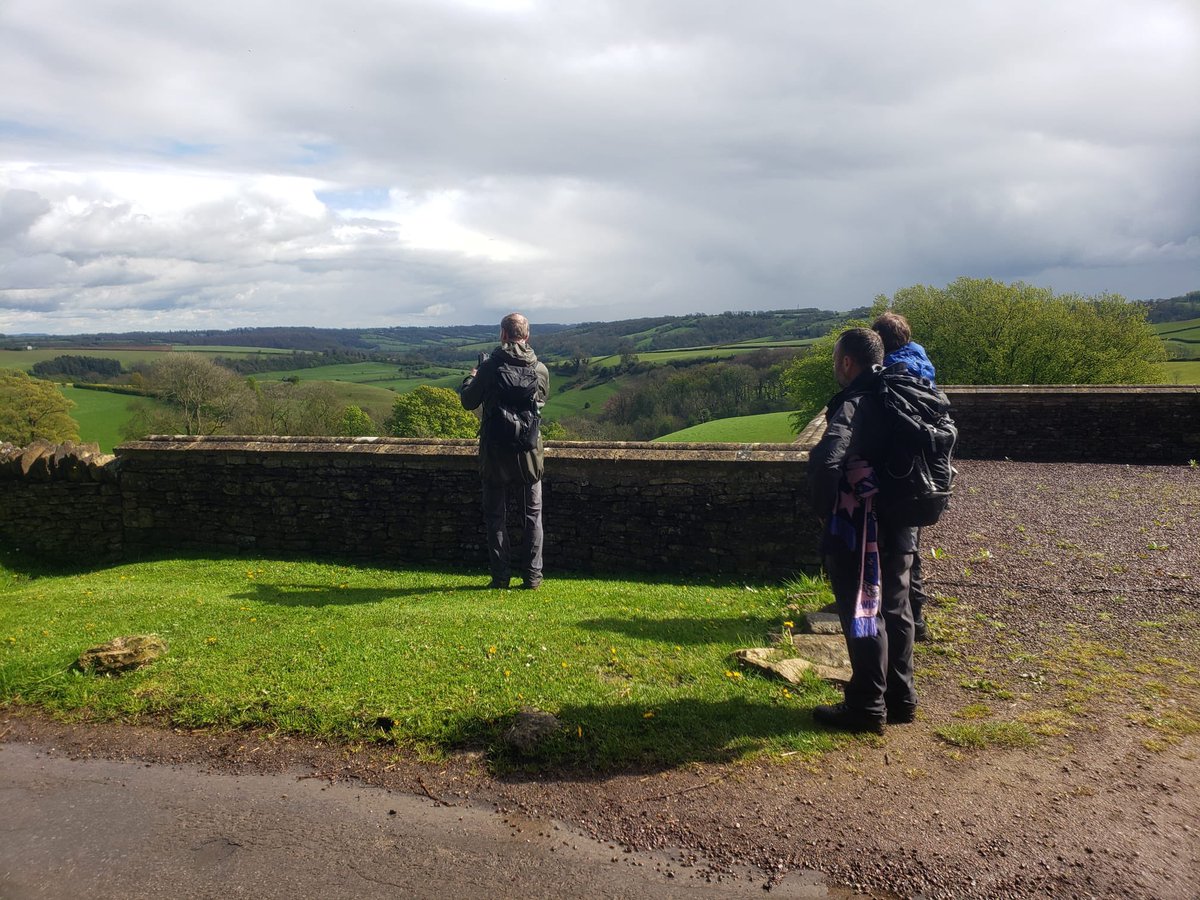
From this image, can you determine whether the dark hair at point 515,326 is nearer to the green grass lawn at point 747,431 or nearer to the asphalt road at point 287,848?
the asphalt road at point 287,848

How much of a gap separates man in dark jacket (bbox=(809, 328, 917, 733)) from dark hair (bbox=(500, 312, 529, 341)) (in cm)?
372

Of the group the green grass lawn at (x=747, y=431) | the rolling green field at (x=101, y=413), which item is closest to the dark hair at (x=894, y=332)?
the green grass lawn at (x=747, y=431)

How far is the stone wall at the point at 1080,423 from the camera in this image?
44.5ft

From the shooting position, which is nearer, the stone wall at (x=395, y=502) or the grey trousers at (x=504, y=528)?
the grey trousers at (x=504, y=528)

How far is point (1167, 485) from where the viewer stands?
11.2m

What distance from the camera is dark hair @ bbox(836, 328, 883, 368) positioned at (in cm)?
420

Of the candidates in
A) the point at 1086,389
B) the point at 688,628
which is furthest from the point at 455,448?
the point at 1086,389

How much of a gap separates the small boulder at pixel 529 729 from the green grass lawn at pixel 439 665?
6 centimetres

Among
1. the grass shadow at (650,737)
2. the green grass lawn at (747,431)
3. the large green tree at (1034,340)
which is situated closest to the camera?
the grass shadow at (650,737)

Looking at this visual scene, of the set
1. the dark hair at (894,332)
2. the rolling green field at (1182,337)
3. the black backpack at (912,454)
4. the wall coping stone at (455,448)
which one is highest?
the rolling green field at (1182,337)

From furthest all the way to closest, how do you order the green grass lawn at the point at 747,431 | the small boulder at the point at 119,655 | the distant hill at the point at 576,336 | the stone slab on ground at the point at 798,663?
the distant hill at the point at 576,336 → the green grass lawn at the point at 747,431 → the small boulder at the point at 119,655 → the stone slab on ground at the point at 798,663

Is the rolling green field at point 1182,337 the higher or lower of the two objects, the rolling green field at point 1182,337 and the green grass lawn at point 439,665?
the higher

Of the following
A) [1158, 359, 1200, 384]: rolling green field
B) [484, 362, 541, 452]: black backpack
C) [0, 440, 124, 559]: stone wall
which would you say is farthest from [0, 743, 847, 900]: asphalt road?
[1158, 359, 1200, 384]: rolling green field

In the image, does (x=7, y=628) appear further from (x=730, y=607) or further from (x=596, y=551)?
(x=730, y=607)
